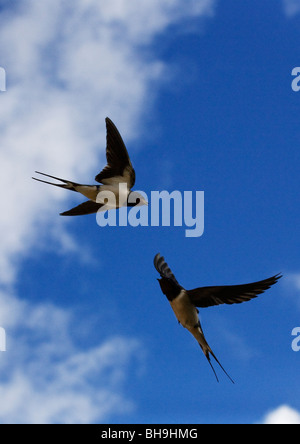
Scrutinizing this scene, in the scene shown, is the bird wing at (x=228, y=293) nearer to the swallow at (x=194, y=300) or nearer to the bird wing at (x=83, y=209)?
the swallow at (x=194, y=300)

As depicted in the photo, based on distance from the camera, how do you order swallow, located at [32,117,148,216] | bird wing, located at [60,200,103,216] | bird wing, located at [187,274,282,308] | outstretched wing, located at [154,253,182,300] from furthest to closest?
bird wing, located at [60,200,103,216]
swallow, located at [32,117,148,216]
outstretched wing, located at [154,253,182,300]
bird wing, located at [187,274,282,308]

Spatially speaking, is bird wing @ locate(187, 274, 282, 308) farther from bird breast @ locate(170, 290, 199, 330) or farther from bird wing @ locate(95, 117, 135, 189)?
bird wing @ locate(95, 117, 135, 189)

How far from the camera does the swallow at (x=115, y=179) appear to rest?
24.5 ft

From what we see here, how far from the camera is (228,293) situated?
20.6 feet

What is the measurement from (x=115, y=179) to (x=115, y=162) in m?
0.23

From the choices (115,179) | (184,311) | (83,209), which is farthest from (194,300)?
(83,209)

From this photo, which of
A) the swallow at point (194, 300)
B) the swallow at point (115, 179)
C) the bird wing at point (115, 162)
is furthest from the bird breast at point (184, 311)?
the bird wing at point (115, 162)

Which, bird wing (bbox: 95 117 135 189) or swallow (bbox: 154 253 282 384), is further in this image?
bird wing (bbox: 95 117 135 189)

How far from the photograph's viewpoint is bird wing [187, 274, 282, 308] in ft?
19.8

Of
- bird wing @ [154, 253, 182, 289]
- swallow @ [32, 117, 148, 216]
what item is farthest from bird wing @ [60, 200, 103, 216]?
bird wing @ [154, 253, 182, 289]

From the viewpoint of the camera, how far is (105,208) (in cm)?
780

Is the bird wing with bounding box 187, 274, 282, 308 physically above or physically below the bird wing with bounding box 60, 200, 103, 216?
below
